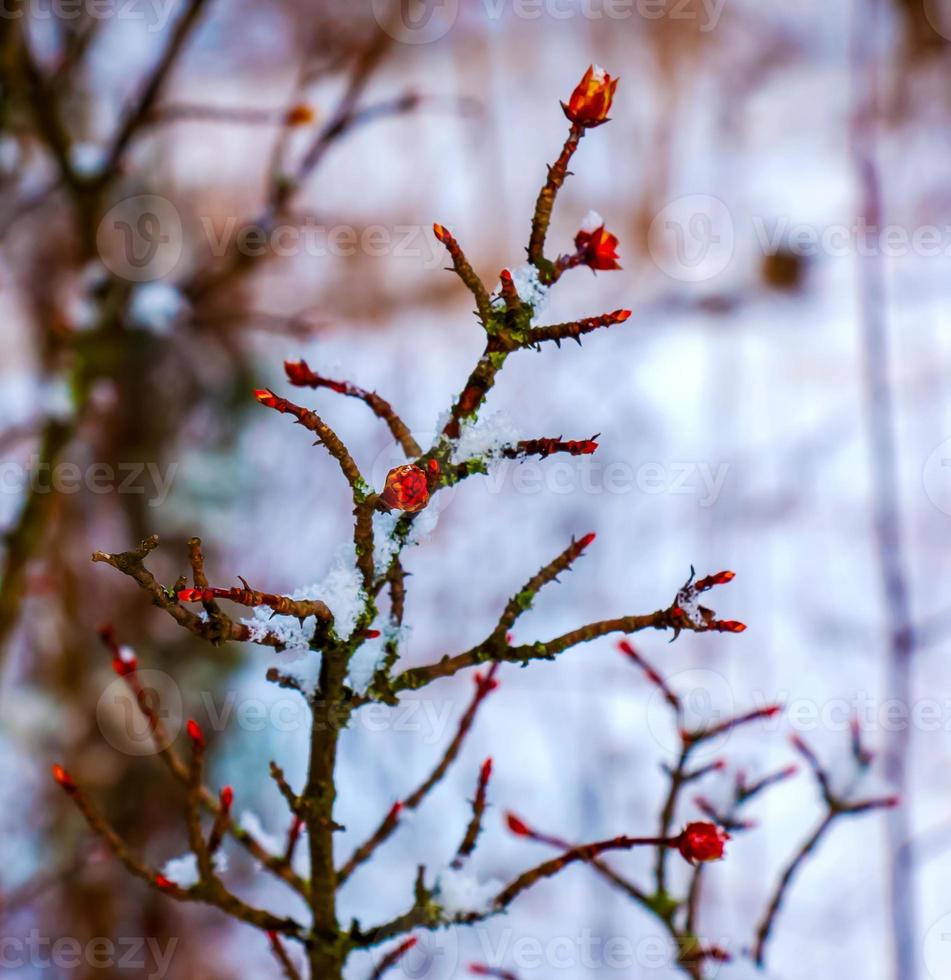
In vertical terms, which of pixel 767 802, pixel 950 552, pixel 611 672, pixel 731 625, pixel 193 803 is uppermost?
pixel 950 552

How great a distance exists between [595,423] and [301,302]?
248cm

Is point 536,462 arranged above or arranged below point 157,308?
above

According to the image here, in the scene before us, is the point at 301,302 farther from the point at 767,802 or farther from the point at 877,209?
the point at 877,209

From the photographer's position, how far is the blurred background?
439 cm

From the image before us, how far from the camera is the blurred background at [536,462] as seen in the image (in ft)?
14.4

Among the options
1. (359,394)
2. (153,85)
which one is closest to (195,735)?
(359,394)

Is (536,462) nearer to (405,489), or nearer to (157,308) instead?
(157,308)

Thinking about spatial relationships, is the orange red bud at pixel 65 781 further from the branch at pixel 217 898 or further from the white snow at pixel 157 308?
the white snow at pixel 157 308

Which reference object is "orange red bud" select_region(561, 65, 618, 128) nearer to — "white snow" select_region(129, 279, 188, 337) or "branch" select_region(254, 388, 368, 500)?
"branch" select_region(254, 388, 368, 500)

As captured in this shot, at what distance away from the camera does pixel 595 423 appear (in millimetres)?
5586

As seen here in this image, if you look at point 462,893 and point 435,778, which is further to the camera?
point 435,778

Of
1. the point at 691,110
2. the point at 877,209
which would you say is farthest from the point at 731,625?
the point at 691,110

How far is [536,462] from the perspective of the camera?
4.83 m

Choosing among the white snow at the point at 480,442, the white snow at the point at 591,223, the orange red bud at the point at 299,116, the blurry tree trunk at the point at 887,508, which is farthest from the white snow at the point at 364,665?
the orange red bud at the point at 299,116
